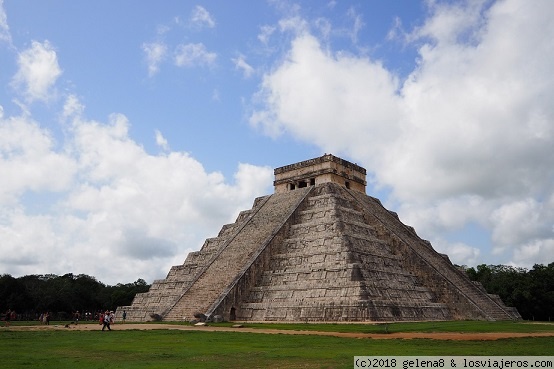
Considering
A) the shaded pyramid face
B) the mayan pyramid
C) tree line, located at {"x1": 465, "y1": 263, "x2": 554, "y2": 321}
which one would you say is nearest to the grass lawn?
the shaded pyramid face

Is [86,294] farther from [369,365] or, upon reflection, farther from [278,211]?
[369,365]

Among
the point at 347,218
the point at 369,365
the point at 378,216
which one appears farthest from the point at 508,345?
the point at 378,216

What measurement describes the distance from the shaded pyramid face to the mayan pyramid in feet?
0.16

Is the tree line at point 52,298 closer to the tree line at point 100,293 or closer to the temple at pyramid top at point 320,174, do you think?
the tree line at point 100,293

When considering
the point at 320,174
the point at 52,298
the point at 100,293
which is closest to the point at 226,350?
the point at 320,174

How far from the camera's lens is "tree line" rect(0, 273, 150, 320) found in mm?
46594

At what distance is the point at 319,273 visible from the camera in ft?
72.4

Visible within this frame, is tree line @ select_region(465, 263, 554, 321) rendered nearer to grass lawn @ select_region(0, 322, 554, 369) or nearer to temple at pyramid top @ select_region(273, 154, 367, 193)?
temple at pyramid top @ select_region(273, 154, 367, 193)

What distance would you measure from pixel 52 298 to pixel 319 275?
112 ft

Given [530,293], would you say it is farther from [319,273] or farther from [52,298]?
[52,298]

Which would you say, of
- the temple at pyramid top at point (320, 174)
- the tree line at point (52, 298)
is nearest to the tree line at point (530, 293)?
the temple at pyramid top at point (320, 174)

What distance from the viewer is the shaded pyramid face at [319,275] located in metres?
20.9

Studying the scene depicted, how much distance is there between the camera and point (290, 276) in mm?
23078

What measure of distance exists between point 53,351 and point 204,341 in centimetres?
363
